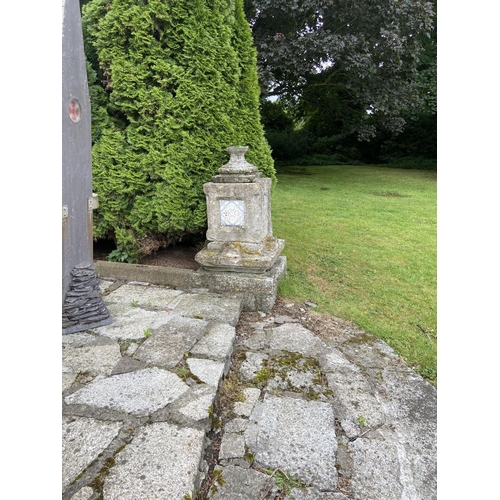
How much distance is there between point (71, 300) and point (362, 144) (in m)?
18.4

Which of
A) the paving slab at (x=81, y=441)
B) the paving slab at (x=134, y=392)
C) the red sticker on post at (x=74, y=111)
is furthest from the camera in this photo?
the red sticker on post at (x=74, y=111)

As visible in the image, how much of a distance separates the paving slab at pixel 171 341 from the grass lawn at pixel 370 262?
50.6 inches

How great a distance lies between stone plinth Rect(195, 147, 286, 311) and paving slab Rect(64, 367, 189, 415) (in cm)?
141

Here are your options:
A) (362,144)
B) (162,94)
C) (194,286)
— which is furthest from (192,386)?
(362,144)

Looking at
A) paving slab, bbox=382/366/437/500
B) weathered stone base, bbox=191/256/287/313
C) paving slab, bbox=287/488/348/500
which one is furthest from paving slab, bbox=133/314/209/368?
paving slab, bbox=382/366/437/500

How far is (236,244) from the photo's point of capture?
3.49m

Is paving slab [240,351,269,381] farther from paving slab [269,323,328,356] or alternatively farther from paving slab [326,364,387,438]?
paving slab [326,364,387,438]

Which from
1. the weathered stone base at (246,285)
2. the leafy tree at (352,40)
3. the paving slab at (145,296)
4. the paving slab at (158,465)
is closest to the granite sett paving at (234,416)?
the paving slab at (158,465)

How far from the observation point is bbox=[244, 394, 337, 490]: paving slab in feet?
5.38

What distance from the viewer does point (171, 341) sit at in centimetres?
242

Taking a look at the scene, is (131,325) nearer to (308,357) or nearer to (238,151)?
(308,357)

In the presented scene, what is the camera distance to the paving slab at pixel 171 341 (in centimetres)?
221

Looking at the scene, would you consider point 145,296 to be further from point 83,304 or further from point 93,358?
point 93,358

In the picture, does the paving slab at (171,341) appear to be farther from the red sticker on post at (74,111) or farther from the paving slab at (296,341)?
the red sticker on post at (74,111)
